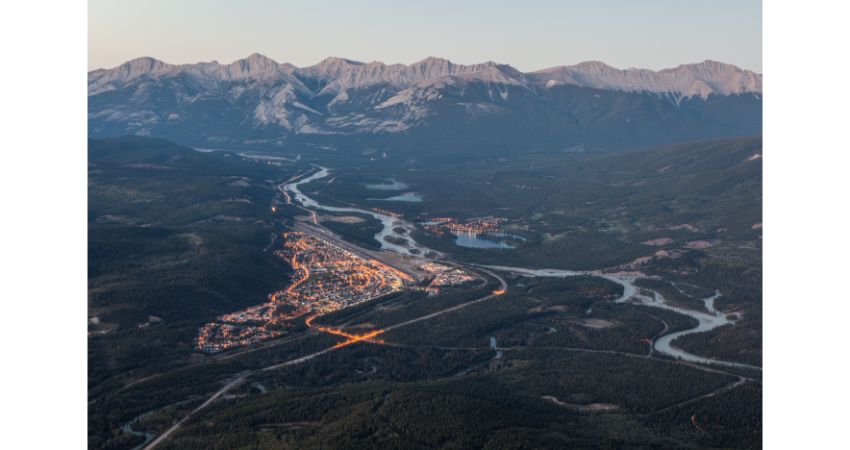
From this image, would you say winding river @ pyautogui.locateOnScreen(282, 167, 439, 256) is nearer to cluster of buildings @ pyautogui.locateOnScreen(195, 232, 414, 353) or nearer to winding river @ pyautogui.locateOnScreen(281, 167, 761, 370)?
winding river @ pyautogui.locateOnScreen(281, 167, 761, 370)

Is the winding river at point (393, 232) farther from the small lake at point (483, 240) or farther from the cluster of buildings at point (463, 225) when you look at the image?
the small lake at point (483, 240)

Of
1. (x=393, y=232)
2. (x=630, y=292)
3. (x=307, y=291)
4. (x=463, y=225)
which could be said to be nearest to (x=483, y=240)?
(x=463, y=225)

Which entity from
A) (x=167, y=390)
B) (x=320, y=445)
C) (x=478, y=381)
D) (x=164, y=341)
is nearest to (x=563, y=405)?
(x=478, y=381)

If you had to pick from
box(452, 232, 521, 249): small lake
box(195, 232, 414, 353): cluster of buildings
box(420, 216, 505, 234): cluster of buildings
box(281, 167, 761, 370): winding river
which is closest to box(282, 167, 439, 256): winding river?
box(281, 167, 761, 370): winding river

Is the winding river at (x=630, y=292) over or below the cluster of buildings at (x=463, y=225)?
below

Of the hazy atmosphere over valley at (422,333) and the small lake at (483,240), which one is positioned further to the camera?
the small lake at (483,240)

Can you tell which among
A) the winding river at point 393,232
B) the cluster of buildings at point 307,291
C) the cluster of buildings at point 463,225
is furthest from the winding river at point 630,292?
the cluster of buildings at point 307,291
